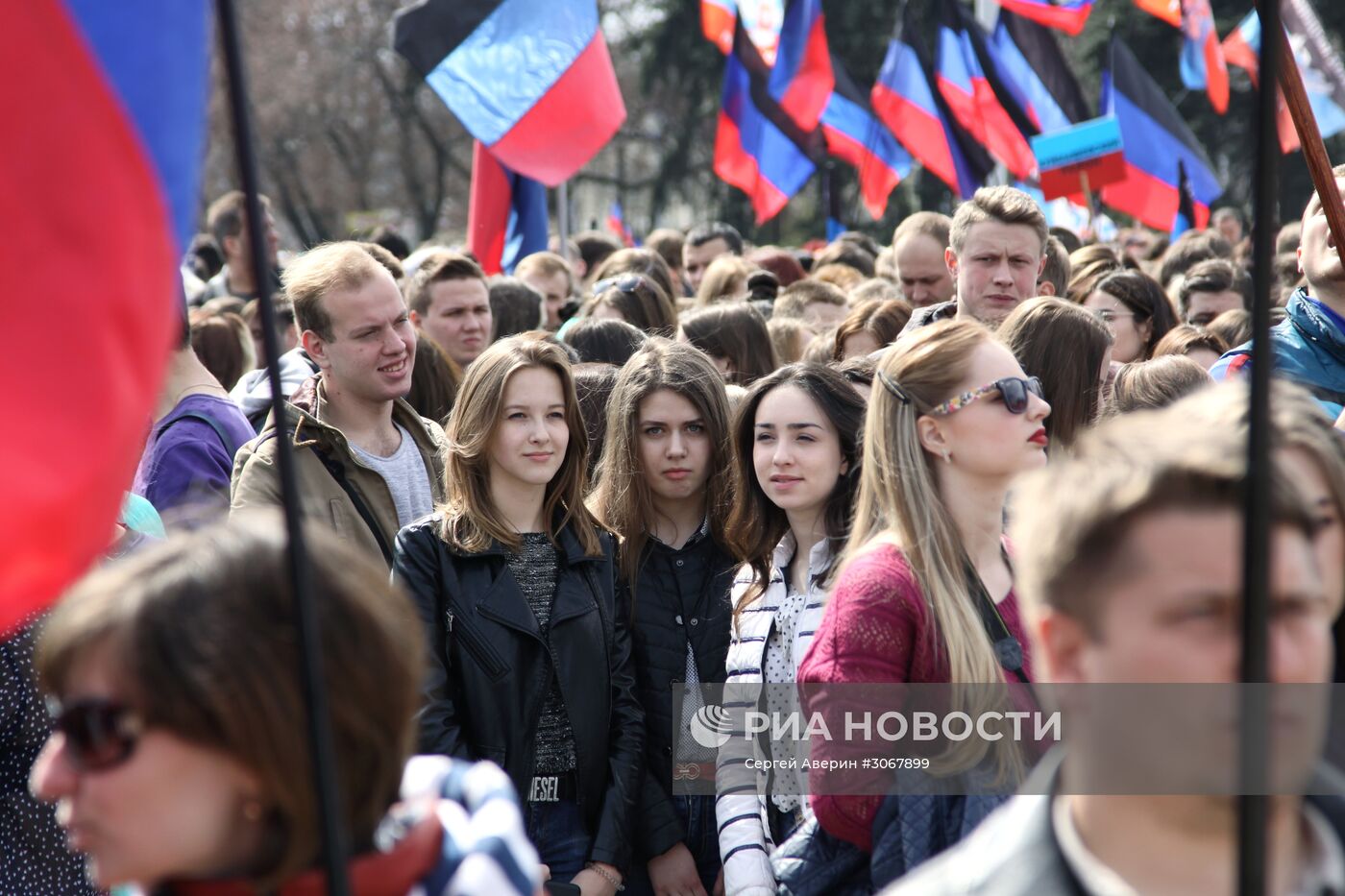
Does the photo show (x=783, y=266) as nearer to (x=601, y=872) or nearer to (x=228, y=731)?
(x=601, y=872)

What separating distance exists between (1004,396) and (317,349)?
2.14 metres

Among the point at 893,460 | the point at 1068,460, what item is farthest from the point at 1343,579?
the point at 893,460

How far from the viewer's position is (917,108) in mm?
11250

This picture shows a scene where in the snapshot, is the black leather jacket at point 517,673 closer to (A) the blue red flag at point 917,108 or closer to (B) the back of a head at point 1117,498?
(B) the back of a head at point 1117,498

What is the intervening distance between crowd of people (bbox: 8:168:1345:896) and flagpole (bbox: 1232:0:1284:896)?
2.7 inches

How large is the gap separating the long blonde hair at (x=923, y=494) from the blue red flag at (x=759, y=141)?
8424mm

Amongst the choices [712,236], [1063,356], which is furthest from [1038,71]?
[1063,356]

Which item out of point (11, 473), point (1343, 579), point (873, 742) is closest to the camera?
point (11, 473)

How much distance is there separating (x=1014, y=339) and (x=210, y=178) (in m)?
35.9

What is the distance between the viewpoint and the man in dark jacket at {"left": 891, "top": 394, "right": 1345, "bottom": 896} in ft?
4.77

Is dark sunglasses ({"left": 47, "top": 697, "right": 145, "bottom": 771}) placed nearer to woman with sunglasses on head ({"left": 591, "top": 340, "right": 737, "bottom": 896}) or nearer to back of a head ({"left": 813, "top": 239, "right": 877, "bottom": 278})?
woman with sunglasses on head ({"left": 591, "top": 340, "right": 737, "bottom": 896})

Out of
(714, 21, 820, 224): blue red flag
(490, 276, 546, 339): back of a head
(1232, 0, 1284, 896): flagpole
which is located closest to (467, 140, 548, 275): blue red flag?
(490, 276, 546, 339): back of a head

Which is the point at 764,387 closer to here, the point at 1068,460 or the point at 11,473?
the point at 1068,460

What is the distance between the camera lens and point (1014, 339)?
Result: 13.4ft
